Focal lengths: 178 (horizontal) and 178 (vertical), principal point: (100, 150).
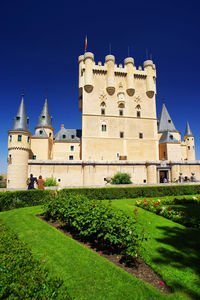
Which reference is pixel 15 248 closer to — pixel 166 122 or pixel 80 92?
pixel 80 92

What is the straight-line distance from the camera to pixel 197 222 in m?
8.51

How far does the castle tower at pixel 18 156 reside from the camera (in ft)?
78.4

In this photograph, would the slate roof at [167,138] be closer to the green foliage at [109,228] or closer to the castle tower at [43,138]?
the castle tower at [43,138]

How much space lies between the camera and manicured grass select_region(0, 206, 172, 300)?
3775 millimetres

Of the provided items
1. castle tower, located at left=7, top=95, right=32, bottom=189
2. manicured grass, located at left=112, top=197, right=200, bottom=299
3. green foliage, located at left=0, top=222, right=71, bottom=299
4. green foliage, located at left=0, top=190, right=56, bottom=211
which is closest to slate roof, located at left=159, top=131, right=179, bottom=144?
castle tower, located at left=7, top=95, right=32, bottom=189

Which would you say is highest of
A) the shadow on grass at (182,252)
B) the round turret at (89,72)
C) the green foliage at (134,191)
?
the round turret at (89,72)

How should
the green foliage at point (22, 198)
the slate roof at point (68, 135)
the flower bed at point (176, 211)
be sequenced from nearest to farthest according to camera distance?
1. the flower bed at point (176, 211)
2. the green foliage at point (22, 198)
3. the slate roof at point (68, 135)

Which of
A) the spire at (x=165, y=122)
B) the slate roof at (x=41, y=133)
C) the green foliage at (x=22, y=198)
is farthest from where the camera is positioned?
the spire at (x=165, y=122)

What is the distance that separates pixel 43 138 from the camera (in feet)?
102

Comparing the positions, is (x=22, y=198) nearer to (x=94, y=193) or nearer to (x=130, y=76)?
(x=94, y=193)

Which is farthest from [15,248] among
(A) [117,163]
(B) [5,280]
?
(A) [117,163]

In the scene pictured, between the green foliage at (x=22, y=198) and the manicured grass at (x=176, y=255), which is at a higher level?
the green foliage at (x=22, y=198)

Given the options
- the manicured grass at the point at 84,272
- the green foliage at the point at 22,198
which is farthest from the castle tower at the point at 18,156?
the manicured grass at the point at 84,272

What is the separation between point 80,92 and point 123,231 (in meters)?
33.8
